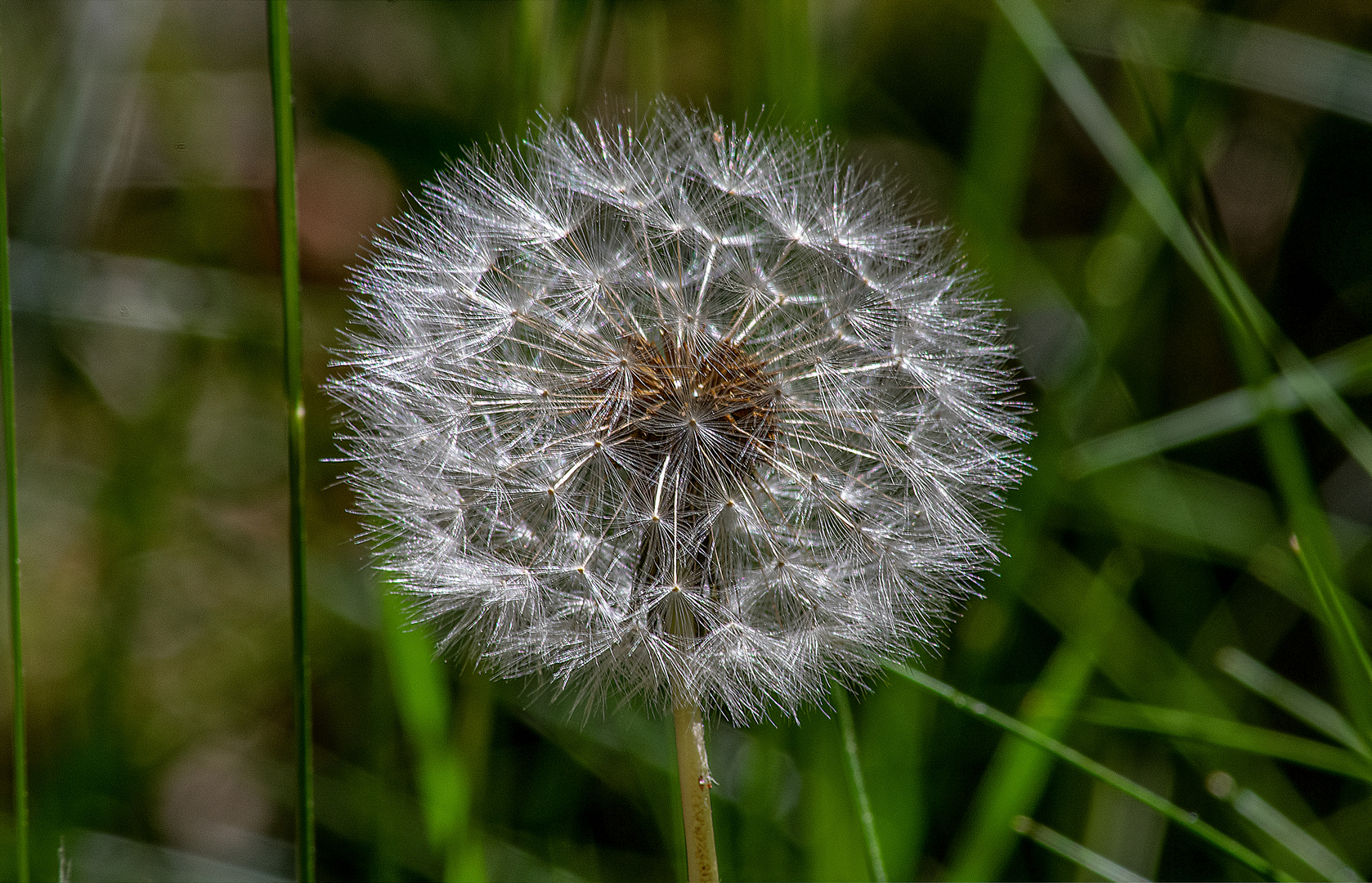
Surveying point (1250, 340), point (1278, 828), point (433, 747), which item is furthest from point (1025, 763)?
point (433, 747)

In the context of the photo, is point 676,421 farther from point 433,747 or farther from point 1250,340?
point 1250,340

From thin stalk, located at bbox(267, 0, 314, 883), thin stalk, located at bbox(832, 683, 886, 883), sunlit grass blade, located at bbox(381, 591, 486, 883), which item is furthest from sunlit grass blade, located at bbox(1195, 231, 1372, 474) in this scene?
sunlit grass blade, located at bbox(381, 591, 486, 883)

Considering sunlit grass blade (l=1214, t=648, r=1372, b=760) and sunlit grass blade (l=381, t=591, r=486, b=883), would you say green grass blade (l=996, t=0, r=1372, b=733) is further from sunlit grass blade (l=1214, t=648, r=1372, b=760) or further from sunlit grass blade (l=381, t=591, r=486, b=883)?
sunlit grass blade (l=381, t=591, r=486, b=883)

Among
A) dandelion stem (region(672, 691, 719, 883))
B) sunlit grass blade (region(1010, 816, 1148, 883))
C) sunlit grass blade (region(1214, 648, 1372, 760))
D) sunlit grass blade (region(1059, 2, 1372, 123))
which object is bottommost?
sunlit grass blade (region(1010, 816, 1148, 883))

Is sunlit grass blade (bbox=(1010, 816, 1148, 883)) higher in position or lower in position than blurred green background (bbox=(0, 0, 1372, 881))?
lower

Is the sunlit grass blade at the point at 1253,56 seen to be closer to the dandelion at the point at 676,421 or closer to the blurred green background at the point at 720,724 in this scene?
the blurred green background at the point at 720,724

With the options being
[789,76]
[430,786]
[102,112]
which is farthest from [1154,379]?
[102,112]

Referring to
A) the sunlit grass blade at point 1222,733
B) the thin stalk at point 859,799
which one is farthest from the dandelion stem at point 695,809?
the sunlit grass blade at point 1222,733

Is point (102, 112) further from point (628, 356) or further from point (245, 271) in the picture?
point (628, 356)

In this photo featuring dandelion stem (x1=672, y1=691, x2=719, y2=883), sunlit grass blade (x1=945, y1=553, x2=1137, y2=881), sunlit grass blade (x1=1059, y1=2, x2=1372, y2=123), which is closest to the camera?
dandelion stem (x1=672, y1=691, x2=719, y2=883)
